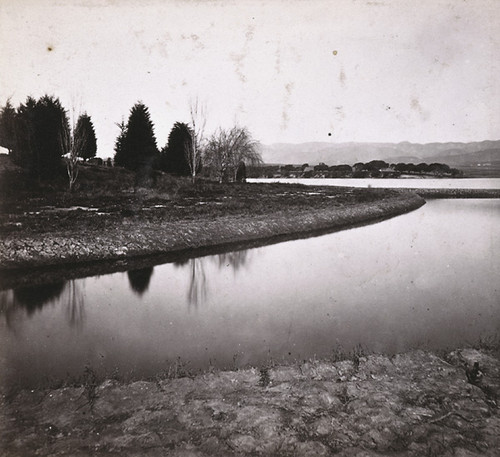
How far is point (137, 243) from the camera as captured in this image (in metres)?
15.3

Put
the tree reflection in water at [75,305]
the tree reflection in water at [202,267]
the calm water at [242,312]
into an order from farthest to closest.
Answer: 1. the tree reflection in water at [202,267]
2. the tree reflection in water at [75,305]
3. the calm water at [242,312]

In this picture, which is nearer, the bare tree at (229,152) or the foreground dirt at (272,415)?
the foreground dirt at (272,415)

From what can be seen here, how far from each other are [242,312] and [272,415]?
4.43m

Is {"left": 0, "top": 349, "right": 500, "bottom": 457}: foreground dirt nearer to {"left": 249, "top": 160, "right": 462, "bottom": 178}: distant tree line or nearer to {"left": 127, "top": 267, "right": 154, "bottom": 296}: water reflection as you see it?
{"left": 127, "top": 267, "right": 154, "bottom": 296}: water reflection

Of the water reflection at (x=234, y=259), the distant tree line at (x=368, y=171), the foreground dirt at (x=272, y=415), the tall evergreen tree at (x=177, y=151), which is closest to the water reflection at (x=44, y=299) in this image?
the foreground dirt at (x=272, y=415)

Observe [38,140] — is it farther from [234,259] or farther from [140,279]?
[140,279]

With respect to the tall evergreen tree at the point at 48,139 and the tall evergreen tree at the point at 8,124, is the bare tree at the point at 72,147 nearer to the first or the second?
the tall evergreen tree at the point at 48,139

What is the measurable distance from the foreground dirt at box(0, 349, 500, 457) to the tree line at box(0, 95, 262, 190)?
25.2m

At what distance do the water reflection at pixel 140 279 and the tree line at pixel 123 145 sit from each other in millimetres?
17513

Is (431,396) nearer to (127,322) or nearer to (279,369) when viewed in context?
(279,369)

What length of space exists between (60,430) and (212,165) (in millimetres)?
50847

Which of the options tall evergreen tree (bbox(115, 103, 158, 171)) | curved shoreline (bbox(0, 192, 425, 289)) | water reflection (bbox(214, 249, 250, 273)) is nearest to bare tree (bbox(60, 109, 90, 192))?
tall evergreen tree (bbox(115, 103, 158, 171))

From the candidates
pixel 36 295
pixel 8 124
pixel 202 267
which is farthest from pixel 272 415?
pixel 8 124

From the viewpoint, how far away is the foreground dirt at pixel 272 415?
410cm
